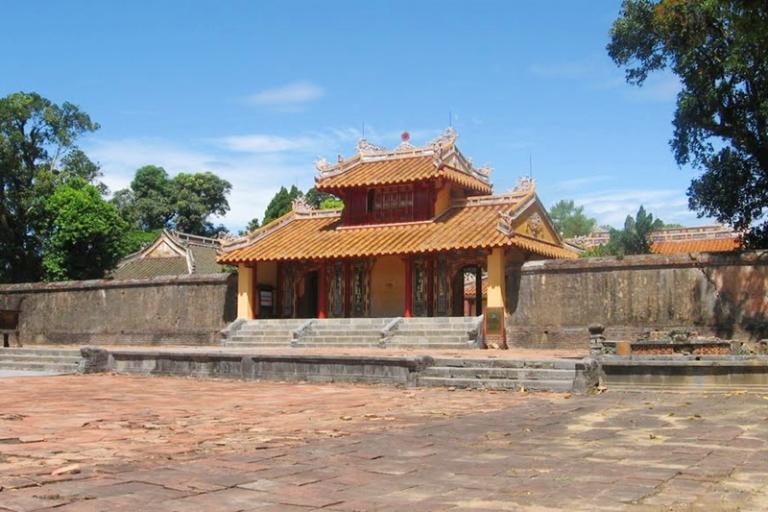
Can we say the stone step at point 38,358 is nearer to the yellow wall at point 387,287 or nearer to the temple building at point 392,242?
the temple building at point 392,242

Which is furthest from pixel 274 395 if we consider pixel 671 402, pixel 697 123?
pixel 697 123

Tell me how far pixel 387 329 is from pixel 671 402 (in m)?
12.4

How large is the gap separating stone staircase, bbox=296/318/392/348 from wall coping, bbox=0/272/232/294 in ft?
15.1

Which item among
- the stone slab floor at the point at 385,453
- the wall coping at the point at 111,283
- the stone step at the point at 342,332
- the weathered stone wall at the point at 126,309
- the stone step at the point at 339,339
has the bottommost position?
the stone slab floor at the point at 385,453

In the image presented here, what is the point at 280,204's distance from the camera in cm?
4106

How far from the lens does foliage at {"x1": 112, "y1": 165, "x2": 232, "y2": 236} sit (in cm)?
5097

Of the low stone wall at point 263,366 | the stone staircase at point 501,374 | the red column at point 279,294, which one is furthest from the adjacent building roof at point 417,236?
the stone staircase at point 501,374

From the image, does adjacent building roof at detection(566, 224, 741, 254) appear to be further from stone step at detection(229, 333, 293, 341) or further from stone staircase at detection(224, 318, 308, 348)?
stone step at detection(229, 333, 293, 341)

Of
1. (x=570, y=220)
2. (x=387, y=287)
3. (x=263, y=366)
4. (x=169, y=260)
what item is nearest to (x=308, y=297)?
(x=387, y=287)

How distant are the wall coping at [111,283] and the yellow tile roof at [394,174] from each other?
467cm

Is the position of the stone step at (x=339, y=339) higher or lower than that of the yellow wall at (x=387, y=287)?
lower

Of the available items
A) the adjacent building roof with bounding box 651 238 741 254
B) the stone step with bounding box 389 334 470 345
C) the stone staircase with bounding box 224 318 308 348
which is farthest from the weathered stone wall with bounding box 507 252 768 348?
the adjacent building roof with bounding box 651 238 741 254

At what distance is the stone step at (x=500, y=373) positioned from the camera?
10.8 m

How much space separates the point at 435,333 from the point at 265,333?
5.35 m
